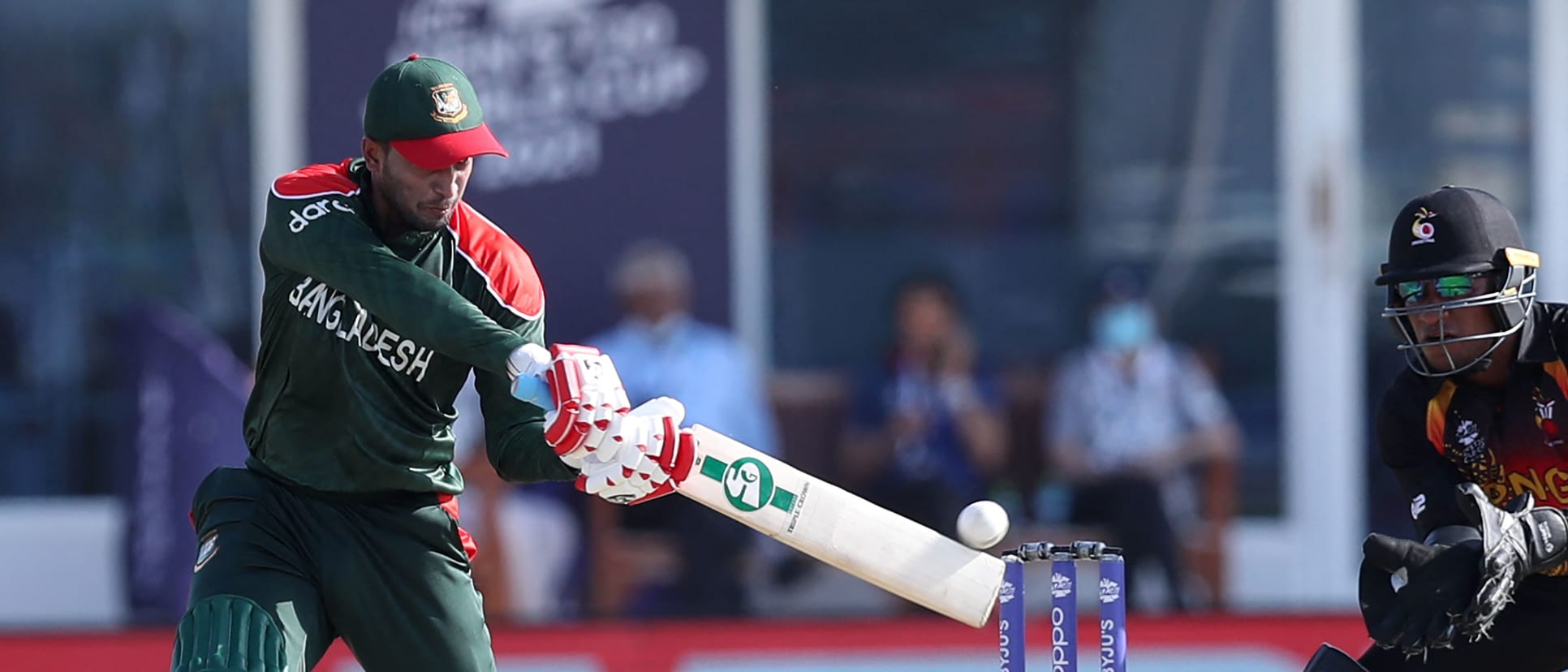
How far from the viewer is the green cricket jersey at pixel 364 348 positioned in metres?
3.38

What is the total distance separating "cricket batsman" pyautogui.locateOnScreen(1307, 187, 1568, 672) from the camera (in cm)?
341

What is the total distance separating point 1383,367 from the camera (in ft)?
24.9

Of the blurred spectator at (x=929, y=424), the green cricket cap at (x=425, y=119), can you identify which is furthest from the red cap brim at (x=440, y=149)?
the blurred spectator at (x=929, y=424)

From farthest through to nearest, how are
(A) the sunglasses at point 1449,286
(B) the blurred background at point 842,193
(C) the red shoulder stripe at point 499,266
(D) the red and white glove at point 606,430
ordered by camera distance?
(B) the blurred background at point 842,193
(C) the red shoulder stripe at point 499,266
(A) the sunglasses at point 1449,286
(D) the red and white glove at point 606,430

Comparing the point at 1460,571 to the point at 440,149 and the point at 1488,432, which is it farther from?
the point at 440,149

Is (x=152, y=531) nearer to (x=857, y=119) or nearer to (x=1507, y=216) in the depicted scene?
(x=857, y=119)

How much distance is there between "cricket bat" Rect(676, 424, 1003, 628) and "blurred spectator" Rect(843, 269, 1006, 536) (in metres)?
3.34

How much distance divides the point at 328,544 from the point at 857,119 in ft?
14.7

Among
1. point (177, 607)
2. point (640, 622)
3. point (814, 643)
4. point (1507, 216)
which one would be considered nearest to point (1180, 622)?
point (814, 643)

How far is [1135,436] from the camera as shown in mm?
7129

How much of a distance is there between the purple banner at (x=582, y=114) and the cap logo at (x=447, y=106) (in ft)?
13.6

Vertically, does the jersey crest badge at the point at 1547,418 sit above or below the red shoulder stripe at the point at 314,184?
below

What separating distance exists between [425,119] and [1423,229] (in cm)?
167

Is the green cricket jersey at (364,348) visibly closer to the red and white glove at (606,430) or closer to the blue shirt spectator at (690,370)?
the red and white glove at (606,430)
